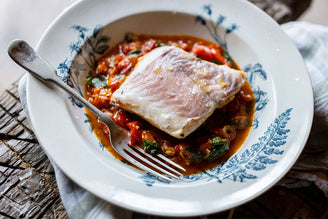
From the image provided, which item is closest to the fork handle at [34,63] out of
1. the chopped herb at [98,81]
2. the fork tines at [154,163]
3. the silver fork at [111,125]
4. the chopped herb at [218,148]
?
the silver fork at [111,125]

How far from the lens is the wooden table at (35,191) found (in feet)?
9.52

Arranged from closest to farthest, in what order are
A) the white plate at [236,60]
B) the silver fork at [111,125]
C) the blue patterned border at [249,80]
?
the white plate at [236,60], the blue patterned border at [249,80], the silver fork at [111,125]

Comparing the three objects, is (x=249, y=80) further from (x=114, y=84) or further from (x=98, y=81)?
(x=98, y=81)

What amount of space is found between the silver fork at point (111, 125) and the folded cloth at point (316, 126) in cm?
118

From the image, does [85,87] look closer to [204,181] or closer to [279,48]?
[204,181]

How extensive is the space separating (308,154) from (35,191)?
2689 mm

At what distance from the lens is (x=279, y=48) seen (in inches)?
131

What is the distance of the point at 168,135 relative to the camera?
3.17 m

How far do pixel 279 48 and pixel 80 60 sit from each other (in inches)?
80.5

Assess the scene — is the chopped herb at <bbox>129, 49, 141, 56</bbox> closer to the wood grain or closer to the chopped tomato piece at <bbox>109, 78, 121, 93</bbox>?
the chopped tomato piece at <bbox>109, 78, 121, 93</bbox>

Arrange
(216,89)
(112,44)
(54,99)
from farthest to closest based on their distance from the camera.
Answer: (112,44)
(216,89)
(54,99)

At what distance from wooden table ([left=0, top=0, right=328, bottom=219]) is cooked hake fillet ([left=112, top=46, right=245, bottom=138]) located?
902mm

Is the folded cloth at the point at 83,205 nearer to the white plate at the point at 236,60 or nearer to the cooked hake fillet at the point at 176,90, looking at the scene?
the white plate at the point at 236,60

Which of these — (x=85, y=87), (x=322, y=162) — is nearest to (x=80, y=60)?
(x=85, y=87)
